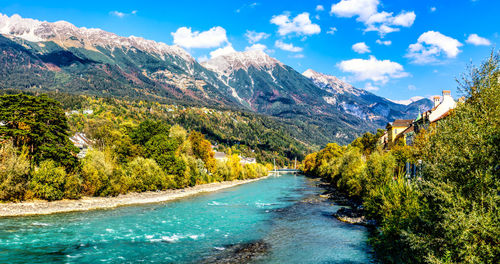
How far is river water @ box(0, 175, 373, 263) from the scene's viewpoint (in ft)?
90.2

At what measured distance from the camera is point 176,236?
34.9 m

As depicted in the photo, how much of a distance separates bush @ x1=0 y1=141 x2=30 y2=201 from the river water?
958 cm

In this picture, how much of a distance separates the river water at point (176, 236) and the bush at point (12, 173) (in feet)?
31.4

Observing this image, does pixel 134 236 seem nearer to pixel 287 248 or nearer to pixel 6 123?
pixel 287 248

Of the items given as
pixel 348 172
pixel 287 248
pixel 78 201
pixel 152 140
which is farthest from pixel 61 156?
pixel 348 172

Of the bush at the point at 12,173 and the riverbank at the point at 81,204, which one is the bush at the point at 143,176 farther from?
the bush at the point at 12,173

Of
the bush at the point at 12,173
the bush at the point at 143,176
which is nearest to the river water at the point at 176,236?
the bush at the point at 12,173

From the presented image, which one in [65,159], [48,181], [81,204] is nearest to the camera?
[48,181]

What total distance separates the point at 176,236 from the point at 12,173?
31.2 meters

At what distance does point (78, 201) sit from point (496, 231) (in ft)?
193

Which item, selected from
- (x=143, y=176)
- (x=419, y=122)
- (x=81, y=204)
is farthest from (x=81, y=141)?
(x=419, y=122)

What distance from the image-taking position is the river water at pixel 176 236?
27.5 m

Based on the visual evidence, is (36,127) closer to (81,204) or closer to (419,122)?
(81,204)

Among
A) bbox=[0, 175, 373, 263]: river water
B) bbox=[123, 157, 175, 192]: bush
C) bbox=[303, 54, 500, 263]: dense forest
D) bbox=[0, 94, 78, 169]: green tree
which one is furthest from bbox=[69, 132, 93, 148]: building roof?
bbox=[303, 54, 500, 263]: dense forest
